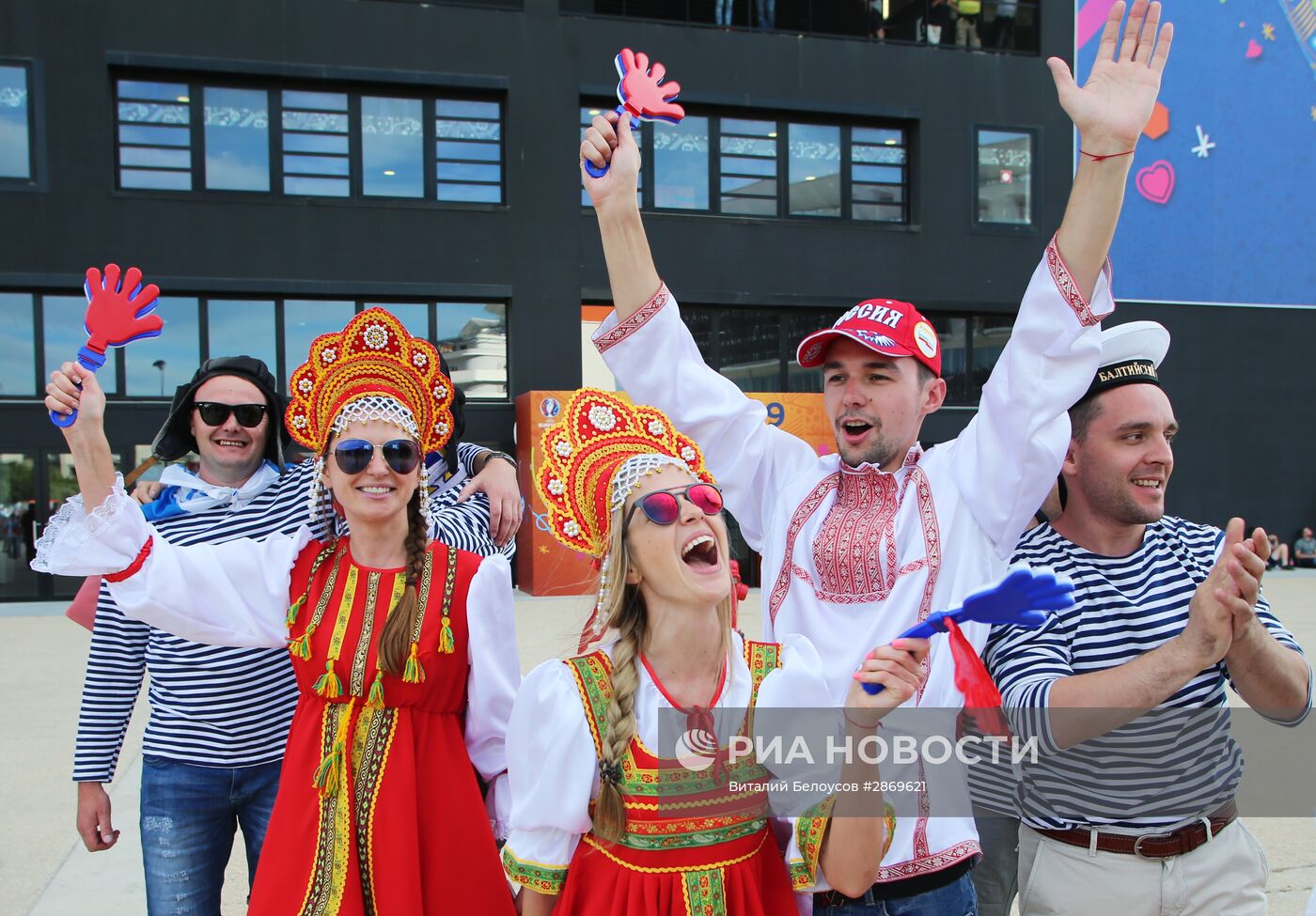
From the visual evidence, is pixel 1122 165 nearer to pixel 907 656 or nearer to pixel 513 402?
pixel 907 656

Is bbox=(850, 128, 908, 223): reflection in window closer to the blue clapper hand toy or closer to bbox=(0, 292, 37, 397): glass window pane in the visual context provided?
bbox=(0, 292, 37, 397): glass window pane

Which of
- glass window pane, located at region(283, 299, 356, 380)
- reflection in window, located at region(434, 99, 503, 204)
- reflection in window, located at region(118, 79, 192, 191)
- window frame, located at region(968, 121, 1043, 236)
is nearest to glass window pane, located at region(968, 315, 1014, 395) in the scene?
window frame, located at region(968, 121, 1043, 236)

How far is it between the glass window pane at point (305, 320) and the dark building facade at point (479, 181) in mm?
42

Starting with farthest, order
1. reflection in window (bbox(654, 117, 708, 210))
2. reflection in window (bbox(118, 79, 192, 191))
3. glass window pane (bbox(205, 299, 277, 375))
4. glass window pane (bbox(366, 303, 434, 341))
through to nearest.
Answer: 1. reflection in window (bbox(654, 117, 708, 210))
2. glass window pane (bbox(366, 303, 434, 341))
3. glass window pane (bbox(205, 299, 277, 375))
4. reflection in window (bbox(118, 79, 192, 191))

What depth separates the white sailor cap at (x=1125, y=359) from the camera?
7.36 ft

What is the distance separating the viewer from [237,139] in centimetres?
1423

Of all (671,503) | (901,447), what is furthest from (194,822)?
(901,447)

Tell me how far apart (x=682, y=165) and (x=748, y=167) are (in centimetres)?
113

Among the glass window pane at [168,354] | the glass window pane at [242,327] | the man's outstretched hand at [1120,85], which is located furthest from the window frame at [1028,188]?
the man's outstretched hand at [1120,85]


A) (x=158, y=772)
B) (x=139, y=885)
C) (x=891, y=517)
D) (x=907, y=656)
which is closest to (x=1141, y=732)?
(x=891, y=517)

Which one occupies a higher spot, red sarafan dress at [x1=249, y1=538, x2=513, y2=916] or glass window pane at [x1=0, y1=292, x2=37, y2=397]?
glass window pane at [x1=0, y1=292, x2=37, y2=397]

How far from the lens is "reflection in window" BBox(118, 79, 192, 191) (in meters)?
14.0

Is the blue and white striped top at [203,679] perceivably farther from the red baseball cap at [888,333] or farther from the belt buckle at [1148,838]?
the belt buckle at [1148,838]

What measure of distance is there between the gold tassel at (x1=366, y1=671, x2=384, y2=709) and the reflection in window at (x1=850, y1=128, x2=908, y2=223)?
15.5m
